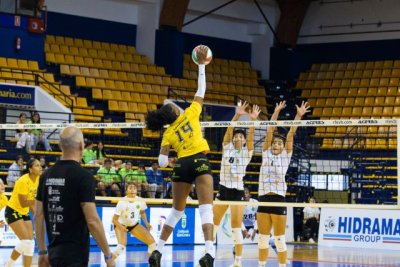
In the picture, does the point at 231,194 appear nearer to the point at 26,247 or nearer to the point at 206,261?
the point at 26,247

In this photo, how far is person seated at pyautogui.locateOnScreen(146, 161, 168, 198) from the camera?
2386 centimetres

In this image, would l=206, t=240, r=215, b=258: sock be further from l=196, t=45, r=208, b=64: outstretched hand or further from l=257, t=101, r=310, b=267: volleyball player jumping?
l=257, t=101, r=310, b=267: volleyball player jumping

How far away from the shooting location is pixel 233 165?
15453 millimetres

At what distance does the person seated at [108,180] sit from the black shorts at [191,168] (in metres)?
11.9

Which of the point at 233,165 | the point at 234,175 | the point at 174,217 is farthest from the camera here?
the point at 234,175

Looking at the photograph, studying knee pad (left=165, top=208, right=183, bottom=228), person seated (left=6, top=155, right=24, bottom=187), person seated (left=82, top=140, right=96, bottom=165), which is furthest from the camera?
person seated (left=82, top=140, right=96, bottom=165)

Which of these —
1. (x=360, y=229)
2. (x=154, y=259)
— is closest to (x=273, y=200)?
(x=154, y=259)

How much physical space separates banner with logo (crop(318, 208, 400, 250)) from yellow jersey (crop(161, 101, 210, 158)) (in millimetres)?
14615

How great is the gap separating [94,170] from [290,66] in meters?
17.2

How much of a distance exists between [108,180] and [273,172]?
1002 centimetres

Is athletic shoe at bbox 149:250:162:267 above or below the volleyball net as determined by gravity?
below

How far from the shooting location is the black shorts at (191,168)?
11.1 meters

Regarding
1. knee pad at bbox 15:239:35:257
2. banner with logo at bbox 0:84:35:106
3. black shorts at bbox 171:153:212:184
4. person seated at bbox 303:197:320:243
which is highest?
banner with logo at bbox 0:84:35:106

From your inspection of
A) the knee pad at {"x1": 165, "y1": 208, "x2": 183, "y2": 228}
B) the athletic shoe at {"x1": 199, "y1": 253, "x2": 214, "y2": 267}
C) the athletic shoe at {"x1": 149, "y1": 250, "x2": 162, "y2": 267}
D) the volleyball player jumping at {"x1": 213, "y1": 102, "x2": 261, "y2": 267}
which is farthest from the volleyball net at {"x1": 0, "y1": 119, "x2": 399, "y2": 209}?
the athletic shoe at {"x1": 199, "y1": 253, "x2": 214, "y2": 267}
